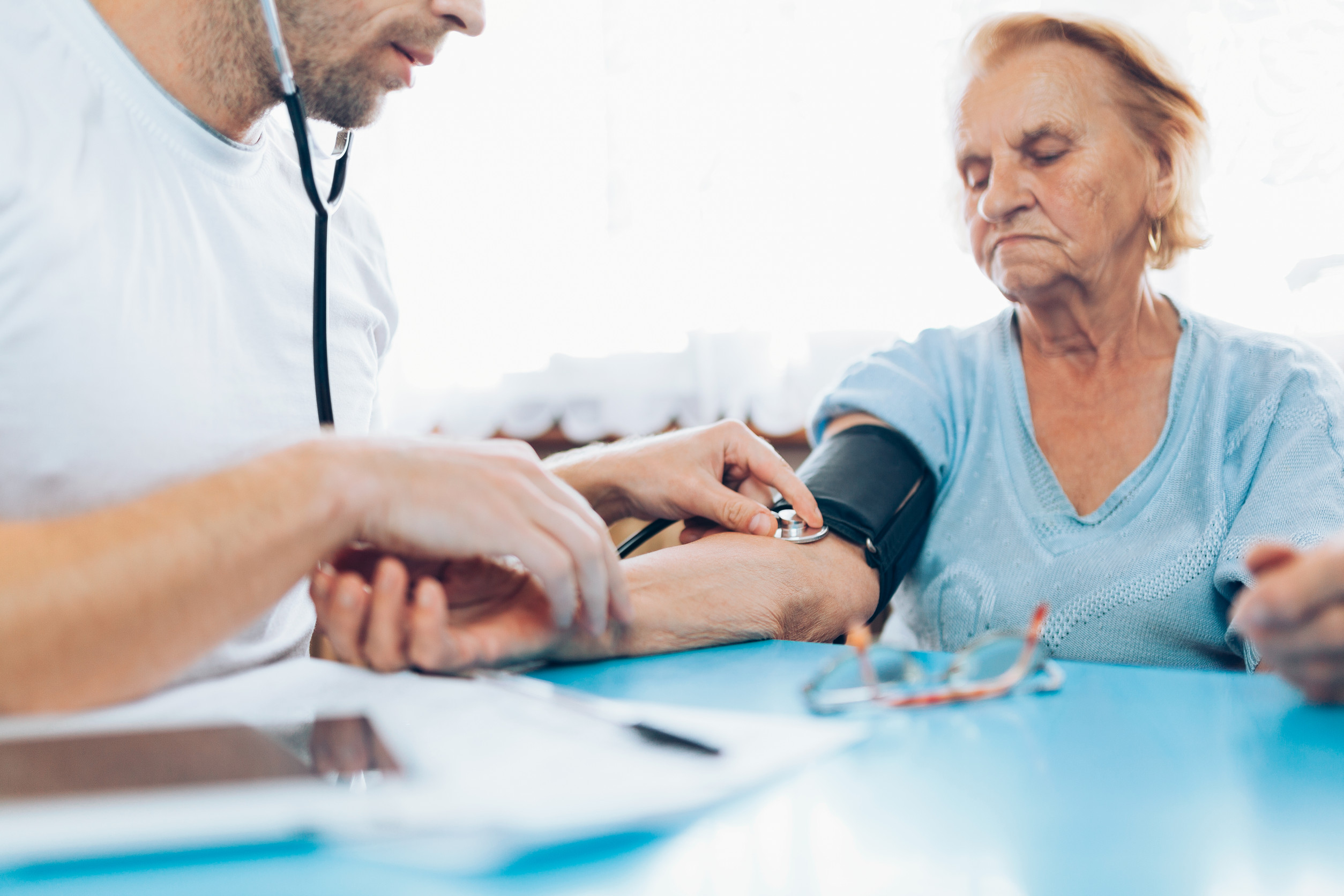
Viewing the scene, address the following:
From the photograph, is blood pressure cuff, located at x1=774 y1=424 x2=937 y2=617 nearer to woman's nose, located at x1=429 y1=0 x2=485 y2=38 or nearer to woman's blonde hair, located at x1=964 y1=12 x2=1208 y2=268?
woman's blonde hair, located at x1=964 y1=12 x2=1208 y2=268

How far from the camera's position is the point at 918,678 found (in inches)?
21.4

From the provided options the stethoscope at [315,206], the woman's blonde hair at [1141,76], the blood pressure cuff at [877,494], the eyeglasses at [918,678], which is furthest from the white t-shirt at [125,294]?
the woman's blonde hair at [1141,76]

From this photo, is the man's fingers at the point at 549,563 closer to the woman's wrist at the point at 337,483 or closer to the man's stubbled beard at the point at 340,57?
the woman's wrist at the point at 337,483

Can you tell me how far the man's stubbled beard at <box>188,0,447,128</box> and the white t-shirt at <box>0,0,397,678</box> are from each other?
0.06 meters

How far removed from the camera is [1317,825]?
360 millimetres

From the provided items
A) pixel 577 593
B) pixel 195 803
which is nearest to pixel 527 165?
pixel 577 593

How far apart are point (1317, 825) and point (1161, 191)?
3.44 ft

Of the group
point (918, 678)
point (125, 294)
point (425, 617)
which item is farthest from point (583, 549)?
point (125, 294)

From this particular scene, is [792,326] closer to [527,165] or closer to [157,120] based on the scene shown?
[527,165]

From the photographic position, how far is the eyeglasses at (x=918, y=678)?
1.73ft

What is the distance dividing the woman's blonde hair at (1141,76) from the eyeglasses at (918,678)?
90 centimetres

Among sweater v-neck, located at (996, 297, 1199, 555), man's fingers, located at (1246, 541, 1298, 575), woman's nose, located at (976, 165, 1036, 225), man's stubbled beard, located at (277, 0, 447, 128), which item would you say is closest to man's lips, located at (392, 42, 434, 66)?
man's stubbled beard, located at (277, 0, 447, 128)

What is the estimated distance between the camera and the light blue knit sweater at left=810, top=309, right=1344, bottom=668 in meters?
0.90

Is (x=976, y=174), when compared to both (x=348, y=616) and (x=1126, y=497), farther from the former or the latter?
(x=348, y=616)
